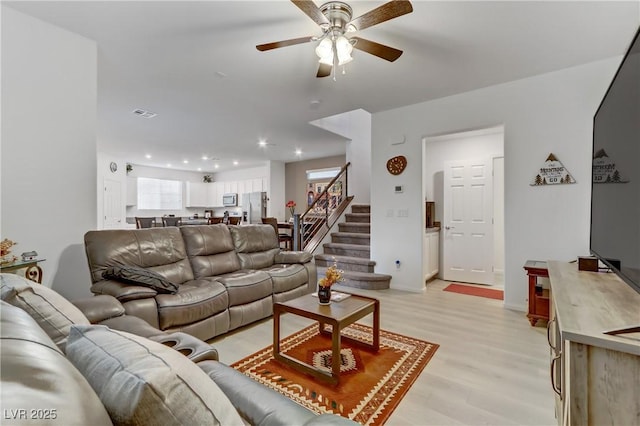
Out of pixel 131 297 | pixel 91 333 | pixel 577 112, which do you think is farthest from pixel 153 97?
pixel 577 112

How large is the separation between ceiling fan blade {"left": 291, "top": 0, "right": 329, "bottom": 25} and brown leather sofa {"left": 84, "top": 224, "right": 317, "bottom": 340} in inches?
91.7

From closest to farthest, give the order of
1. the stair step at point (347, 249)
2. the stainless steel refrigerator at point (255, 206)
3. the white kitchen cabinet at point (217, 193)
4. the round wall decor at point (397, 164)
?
1. the round wall decor at point (397, 164)
2. the stair step at point (347, 249)
3. the stainless steel refrigerator at point (255, 206)
4. the white kitchen cabinet at point (217, 193)

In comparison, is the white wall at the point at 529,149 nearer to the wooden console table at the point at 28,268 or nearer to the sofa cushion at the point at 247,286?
the sofa cushion at the point at 247,286

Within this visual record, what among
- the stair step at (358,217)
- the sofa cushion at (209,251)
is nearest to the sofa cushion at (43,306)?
the sofa cushion at (209,251)

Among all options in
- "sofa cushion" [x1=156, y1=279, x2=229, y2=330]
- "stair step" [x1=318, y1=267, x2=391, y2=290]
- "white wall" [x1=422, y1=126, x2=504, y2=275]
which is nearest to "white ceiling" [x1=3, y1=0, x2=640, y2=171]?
"white wall" [x1=422, y1=126, x2=504, y2=275]

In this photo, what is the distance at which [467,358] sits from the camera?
2.38 metres

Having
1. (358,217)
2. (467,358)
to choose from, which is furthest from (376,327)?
(358,217)

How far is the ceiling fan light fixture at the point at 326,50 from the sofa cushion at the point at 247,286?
215 centimetres

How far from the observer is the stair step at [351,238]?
5.59 m

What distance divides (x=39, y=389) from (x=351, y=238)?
5.40m

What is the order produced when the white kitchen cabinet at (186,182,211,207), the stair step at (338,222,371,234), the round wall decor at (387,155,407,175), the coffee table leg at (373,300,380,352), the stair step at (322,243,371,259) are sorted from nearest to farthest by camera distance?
the coffee table leg at (373,300,380,352) < the round wall decor at (387,155,407,175) < the stair step at (322,243,371,259) < the stair step at (338,222,371,234) < the white kitchen cabinet at (186,182,211,207)

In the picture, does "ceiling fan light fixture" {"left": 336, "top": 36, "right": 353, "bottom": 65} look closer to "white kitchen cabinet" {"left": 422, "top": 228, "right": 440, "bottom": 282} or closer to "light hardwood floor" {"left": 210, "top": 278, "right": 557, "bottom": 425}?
"light hardwood floor" {"left": 210, "top": 278, "right": 557, "bottom": 425}

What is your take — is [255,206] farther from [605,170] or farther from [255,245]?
[605,170]

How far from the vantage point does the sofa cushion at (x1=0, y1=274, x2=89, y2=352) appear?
0.97m
